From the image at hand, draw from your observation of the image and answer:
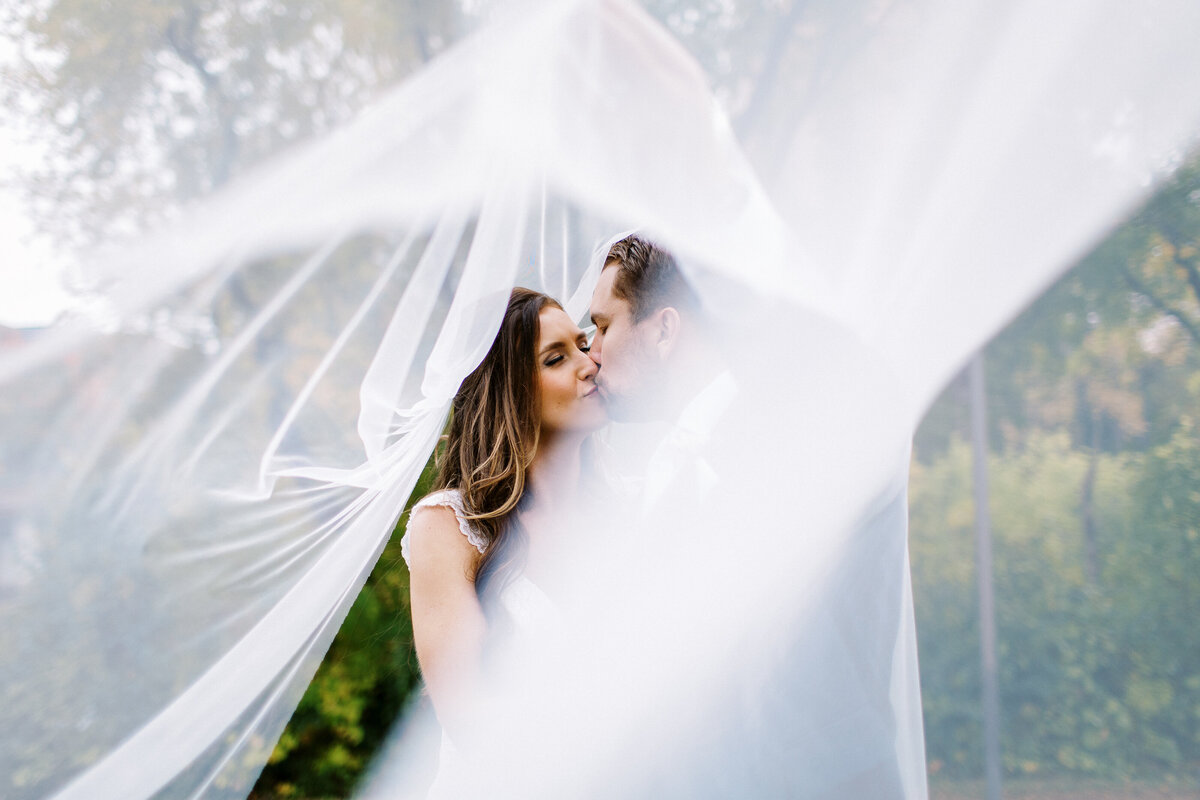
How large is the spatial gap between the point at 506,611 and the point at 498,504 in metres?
0.27

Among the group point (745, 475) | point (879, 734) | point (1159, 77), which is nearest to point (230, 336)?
point (745, 475)

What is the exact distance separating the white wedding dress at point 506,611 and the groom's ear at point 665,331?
624 mm

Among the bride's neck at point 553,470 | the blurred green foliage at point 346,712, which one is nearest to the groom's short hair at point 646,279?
the bride's neck at point 553,470


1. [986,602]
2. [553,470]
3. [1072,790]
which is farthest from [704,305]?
[1072,790]

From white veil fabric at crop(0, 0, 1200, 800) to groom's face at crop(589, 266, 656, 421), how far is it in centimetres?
24

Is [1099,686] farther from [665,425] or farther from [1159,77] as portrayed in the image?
[1159,77]

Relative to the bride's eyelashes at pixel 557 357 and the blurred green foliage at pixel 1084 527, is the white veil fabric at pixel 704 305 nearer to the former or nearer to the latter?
the bride's eyelashes at pixel 557 357

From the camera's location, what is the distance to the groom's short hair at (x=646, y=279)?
1.51 metres

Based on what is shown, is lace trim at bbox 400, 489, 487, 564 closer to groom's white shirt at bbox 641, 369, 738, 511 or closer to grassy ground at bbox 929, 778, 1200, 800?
groom's white shirt at bbox 641, 369, 738, 511

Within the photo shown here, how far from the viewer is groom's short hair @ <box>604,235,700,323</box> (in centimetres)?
151

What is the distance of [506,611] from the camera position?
1.66 m

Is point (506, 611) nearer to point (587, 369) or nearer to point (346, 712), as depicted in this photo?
point (587, 369)

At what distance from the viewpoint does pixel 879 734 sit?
128cm

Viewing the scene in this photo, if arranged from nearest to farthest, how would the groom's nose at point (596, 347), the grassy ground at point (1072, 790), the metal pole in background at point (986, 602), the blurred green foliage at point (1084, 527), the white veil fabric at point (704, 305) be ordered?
the white veil fabric at point (704, 305), the groom's nose at point (596, 347), the blurred green foliage at point (1084, 527), the grassy ground at point (1072, 790), the metal pole in background at point (986, 602)
